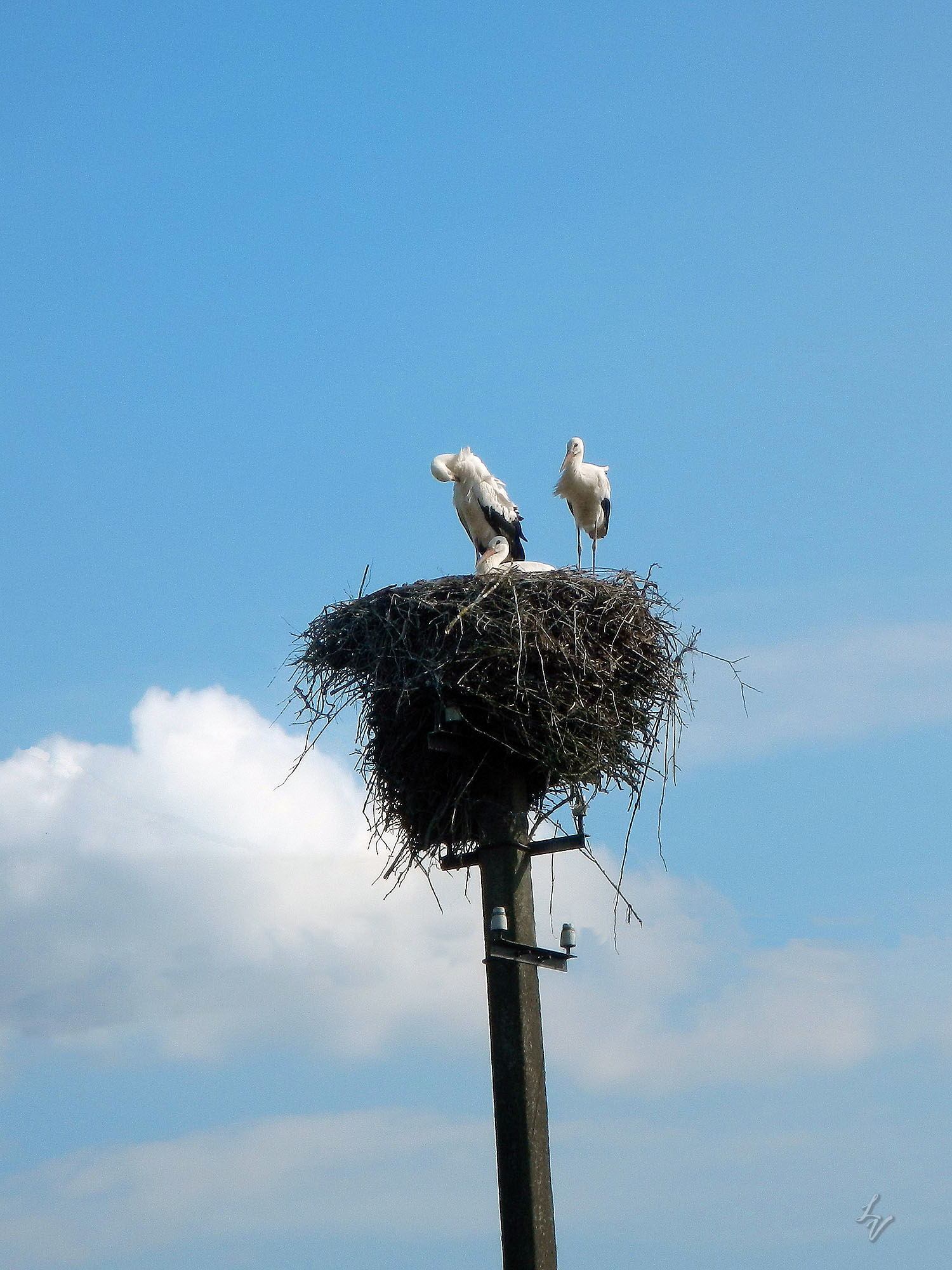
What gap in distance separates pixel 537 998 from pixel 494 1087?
1.42 ft

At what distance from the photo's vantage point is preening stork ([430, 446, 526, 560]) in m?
11.0

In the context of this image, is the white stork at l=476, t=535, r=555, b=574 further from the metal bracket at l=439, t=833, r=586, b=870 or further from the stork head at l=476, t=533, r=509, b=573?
the metal bracket at l=439, t=833, r=586, b=870

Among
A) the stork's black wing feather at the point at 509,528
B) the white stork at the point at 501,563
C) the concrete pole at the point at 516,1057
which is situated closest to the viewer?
the concrete pole at the point at 516,1057

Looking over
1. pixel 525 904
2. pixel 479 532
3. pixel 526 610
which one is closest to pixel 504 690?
pixel 526 610

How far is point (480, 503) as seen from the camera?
434 inches

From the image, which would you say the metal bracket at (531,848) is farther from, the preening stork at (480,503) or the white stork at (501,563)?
the preening stork at (480,503)

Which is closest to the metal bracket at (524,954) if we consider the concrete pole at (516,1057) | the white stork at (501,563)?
the concrete pole at (516,1057)

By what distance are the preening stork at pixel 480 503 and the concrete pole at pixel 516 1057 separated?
3.62 metres

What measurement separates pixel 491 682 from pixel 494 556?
215cm

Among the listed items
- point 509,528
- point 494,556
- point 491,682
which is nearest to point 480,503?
point 509,528

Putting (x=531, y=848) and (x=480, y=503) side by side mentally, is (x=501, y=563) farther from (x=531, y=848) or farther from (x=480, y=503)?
(x=531, y=848)

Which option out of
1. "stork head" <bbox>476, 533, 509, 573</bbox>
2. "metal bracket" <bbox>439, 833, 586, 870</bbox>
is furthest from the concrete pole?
"stork head" <bbox>476, 533, 509, 573</bbox>

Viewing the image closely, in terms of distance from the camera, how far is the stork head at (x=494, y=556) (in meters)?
9.71

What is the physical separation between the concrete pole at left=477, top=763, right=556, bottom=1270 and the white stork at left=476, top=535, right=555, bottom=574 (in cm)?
150
